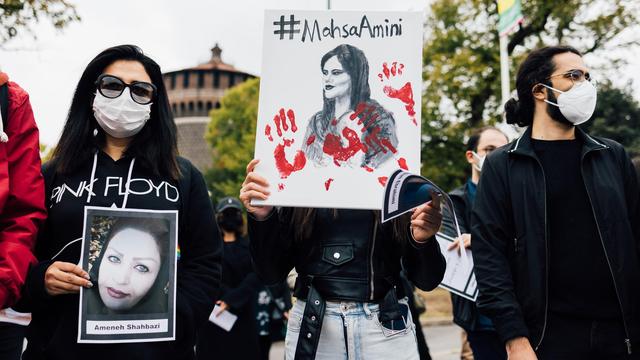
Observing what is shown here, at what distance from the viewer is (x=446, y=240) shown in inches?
143

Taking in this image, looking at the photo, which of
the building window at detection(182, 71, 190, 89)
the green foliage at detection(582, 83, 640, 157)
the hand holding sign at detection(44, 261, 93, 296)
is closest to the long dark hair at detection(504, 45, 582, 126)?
the hand holding sign at detection(44, 261, 93, 296)

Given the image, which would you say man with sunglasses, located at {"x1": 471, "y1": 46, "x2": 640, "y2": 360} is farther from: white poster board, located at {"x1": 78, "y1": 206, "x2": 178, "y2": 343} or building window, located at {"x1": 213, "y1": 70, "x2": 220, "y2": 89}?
building window, located at {"x1": 213, "y1": 70, "x2": 220, "y2": 89}

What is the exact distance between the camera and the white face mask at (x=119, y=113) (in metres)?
2.29

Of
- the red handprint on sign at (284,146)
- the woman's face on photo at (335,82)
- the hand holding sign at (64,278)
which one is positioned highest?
the woman's face on photo at (335,82)

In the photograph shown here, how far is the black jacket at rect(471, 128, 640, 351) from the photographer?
2.33m

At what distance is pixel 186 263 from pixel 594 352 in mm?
1691

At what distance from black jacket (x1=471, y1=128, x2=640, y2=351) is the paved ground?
6.02m

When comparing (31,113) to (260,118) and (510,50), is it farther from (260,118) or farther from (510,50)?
(510,50)

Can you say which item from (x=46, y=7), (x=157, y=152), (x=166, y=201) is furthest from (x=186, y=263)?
(x=46, y=7)

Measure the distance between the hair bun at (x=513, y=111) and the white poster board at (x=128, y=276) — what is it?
71.1 inches

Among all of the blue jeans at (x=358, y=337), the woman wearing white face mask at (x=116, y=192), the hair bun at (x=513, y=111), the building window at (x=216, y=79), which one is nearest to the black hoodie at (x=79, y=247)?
the woman wearing white face mask at (x=116, y=192)

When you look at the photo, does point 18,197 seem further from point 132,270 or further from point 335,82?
point 335,82

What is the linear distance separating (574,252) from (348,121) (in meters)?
1.10

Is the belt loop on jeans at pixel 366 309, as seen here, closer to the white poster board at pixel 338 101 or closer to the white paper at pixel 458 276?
the white poster board at pixel 338 101
